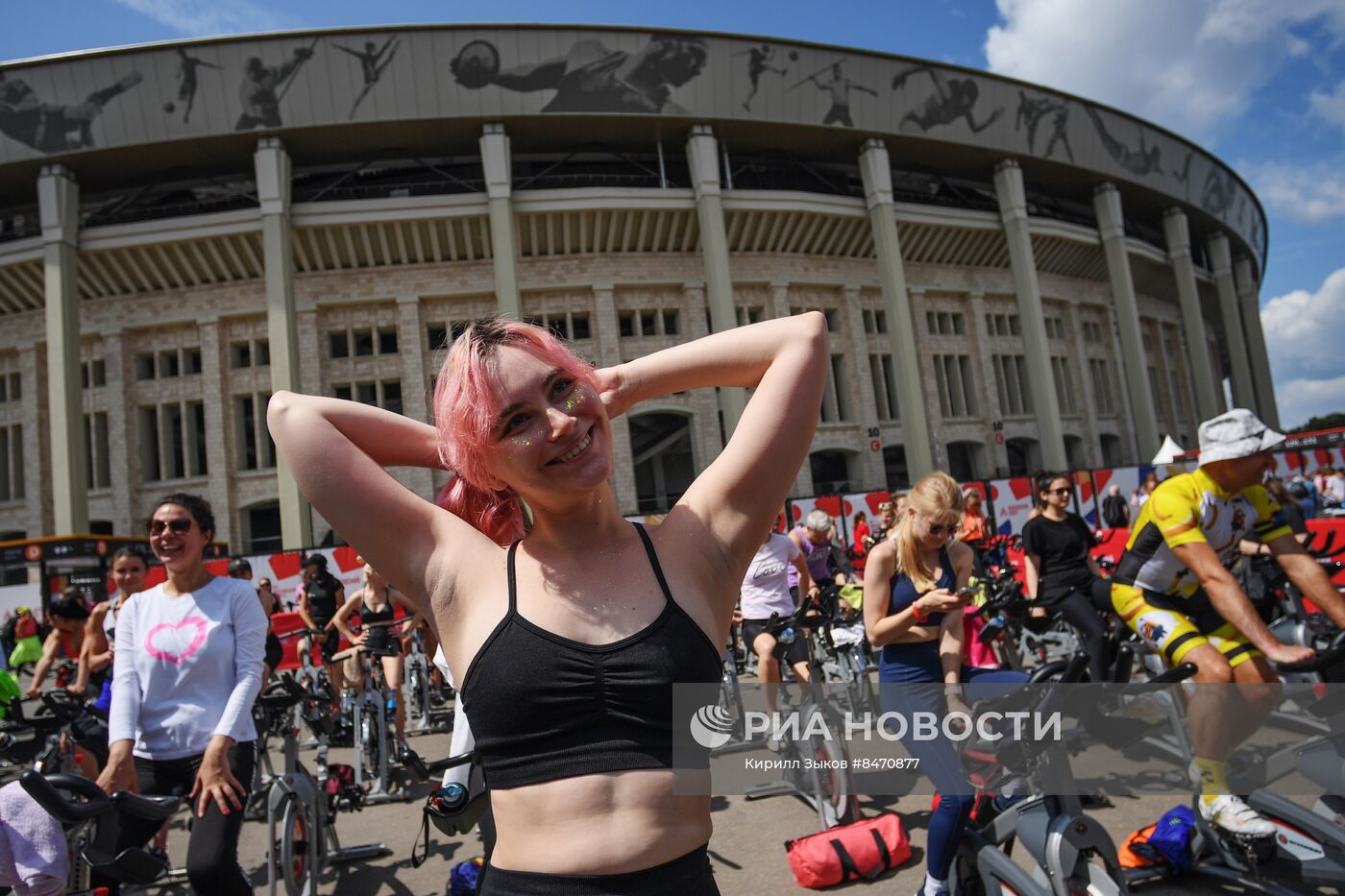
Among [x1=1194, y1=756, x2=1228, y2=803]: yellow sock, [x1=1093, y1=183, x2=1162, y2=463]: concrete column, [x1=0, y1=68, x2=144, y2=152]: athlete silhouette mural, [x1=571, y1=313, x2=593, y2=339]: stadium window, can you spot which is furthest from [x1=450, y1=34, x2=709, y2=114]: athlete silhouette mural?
[x1=1194, y1=756, x2=1228, y2=803]: yellow sock

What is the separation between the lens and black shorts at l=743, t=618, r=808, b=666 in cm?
545

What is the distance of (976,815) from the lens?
2.82 metres

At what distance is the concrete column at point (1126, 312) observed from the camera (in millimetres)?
→ 33500

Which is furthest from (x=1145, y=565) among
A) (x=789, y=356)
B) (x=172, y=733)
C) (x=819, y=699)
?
(x=172, y=733)

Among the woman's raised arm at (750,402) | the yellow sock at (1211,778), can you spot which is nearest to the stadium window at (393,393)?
the yellow sock at (1211,778)

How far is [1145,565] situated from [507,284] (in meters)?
24.6

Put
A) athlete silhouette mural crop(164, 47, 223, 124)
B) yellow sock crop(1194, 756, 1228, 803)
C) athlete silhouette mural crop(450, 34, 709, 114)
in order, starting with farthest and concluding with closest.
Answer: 1. athlete silhouette mural crop(450, 34, 709, 114)
2. athlete silhouette mural crop(164, 47, 223, 124)
3. yellow sock crop(1194, 756, 1228, 803)

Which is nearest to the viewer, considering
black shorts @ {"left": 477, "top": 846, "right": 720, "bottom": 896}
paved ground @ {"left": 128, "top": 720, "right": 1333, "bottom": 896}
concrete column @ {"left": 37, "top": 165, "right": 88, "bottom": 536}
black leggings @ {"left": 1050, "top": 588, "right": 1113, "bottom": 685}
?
black shorts @ {"left": 477, "top": 846, "right": 720, "bottom": 896}

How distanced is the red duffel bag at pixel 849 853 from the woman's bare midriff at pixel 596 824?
2.95 m

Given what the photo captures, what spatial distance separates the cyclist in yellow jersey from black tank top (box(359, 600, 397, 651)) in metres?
4.35

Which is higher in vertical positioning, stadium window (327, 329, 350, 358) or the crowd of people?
stadium window (327, 329, 350, 358)

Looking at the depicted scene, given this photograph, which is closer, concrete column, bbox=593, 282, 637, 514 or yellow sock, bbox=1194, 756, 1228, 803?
yellow sock, bbox=1194, 756, 1228, 803

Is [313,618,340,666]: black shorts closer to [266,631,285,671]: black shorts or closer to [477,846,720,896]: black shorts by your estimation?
[266,631,285,671]: black shorts

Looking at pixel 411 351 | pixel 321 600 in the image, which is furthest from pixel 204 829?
pixel 411 351
